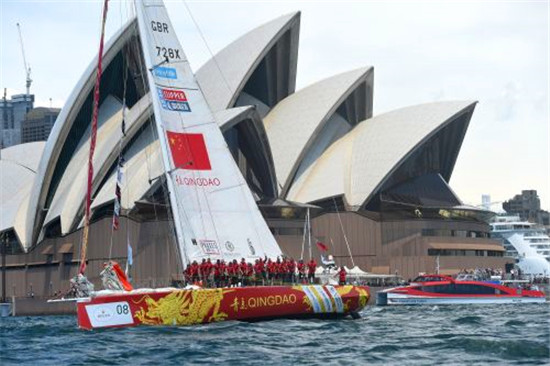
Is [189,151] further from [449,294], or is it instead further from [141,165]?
Answer: [141,165]

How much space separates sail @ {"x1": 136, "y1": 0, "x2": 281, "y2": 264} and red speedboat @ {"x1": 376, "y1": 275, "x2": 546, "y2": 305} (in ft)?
89.0

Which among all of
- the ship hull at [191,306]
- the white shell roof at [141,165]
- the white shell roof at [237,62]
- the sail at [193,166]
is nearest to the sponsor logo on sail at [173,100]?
the sail at [193,166]

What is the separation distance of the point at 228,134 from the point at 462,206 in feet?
57.5

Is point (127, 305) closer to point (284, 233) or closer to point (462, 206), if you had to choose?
point (284, 233)

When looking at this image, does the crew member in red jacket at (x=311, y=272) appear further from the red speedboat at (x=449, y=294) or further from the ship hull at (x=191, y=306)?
the red speedboat at (x=449, y=294)

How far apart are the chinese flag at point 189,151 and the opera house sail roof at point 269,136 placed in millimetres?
35243

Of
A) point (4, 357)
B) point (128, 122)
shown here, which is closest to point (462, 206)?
point (128, 122)

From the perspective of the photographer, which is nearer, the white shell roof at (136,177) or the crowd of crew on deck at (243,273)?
the crowd of crew on deck at (243,273)

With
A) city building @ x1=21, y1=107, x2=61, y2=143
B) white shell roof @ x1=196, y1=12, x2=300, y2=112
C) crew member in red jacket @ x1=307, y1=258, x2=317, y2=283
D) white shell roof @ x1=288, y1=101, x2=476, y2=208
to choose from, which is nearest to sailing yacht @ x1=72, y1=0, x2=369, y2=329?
crew member in red jacket @ x1=307, y1=258, x2=317, y2=283

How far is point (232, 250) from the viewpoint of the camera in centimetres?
3662

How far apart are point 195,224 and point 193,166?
1.80 metres

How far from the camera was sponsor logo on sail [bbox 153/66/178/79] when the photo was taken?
3647cm

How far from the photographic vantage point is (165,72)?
36625 mm

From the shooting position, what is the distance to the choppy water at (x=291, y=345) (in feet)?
84.5
